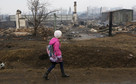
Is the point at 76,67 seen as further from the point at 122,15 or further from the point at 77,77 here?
the point at 122,15

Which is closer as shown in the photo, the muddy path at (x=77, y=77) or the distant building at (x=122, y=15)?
the muddy path at (x=77, y=77)

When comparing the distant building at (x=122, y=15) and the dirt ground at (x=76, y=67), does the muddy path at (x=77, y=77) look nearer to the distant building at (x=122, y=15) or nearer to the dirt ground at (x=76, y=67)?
the dirt ground at (x=76, y=67)

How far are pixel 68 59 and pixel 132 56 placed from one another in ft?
9.75

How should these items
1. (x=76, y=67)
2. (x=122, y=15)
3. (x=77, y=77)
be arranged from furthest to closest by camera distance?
(x=122, y=15)
(x=76, y=67)
(x=77, y=77)

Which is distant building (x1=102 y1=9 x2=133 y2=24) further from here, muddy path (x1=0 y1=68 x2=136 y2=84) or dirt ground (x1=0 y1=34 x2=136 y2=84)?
muddy path (x1=0 y1=68 x2=136 y2=84)

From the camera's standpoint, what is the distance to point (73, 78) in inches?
191


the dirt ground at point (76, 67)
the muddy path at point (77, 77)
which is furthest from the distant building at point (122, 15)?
the muddy path at point (77, 77)

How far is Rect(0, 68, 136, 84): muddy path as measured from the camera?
4.62 metres

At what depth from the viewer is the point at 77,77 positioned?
194 inches

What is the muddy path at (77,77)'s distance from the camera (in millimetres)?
4617

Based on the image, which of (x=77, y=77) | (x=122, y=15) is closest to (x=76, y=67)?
(x=77, y=77)

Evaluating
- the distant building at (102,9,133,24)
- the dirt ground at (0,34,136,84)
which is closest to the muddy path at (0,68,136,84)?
the dirt ground at (0,34,136,84)

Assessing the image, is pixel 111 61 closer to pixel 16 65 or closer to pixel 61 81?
pixel 61 81

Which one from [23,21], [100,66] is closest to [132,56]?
[100,66]
